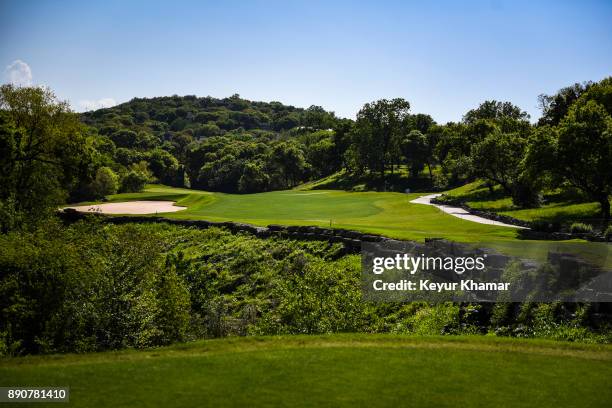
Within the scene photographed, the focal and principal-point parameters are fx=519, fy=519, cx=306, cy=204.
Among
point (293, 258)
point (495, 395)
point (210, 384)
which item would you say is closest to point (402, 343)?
point (495, 395)

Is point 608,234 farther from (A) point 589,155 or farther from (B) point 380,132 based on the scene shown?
Result: (B) point 380,132

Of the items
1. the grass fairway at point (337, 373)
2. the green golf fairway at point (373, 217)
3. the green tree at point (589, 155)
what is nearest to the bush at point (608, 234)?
the green golf fairway at point (373, 217)

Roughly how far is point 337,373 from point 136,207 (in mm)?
71858

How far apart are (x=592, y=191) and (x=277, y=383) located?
41727 millimetres

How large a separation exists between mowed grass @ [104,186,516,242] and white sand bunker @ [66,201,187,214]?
111 inches

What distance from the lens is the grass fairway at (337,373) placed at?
40.1 ft

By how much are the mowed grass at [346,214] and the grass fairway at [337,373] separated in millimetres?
20033

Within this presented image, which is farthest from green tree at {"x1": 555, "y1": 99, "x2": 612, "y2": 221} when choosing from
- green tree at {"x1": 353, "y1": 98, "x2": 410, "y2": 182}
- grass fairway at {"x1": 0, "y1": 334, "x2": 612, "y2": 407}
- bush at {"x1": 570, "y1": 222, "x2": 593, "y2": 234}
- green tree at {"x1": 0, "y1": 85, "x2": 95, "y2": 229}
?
green tree at {"x1": 353, "y1": 98, "x2": 410, "y2": 182}

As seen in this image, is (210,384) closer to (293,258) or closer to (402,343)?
(402,343)

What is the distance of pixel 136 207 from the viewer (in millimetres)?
80500

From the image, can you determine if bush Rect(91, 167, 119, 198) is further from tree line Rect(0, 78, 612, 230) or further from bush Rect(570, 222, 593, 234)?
bush Rect(570, 222, 593, 234)

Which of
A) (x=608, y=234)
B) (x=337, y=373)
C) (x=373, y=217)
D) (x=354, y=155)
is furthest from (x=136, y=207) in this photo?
(x=337, y=373)

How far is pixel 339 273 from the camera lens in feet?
108

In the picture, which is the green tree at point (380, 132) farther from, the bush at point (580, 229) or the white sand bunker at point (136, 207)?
the bush at point (580, 229)
